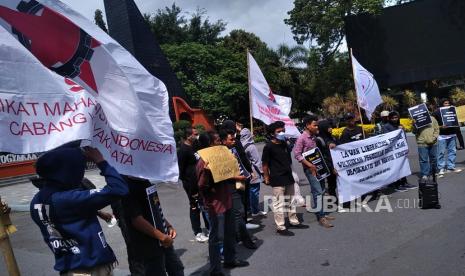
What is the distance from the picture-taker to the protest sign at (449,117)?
34.4 feet

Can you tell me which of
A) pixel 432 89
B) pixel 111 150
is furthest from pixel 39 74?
pixel 432 89

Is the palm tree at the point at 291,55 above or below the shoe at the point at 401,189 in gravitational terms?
above

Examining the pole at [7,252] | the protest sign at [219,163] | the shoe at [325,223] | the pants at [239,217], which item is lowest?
the shoe at [325,223]

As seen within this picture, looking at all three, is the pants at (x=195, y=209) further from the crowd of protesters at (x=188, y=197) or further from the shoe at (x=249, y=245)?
the shoe at (x=249, y=245)

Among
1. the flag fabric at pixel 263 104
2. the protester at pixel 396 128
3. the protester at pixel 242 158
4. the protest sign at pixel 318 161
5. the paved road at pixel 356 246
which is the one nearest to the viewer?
the paved road at pixel 356 246

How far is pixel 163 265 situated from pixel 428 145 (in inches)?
285

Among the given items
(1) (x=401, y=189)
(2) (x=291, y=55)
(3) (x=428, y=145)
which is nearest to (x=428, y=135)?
(3) (x=428, y=145)

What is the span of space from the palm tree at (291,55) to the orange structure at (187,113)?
46.2 ft

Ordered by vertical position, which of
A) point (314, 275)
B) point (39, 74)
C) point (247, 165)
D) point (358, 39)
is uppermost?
point (358, 39)

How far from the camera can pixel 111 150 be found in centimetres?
346

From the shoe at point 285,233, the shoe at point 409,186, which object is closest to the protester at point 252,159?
the shoe at point 285,233

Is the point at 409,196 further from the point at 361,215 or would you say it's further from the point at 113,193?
A: the point at 113,193

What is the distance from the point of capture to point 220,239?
5.43 meters

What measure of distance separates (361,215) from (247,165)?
2.08 m
